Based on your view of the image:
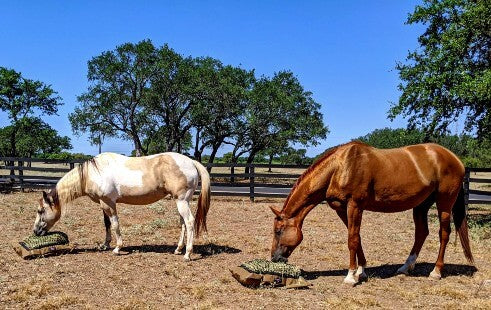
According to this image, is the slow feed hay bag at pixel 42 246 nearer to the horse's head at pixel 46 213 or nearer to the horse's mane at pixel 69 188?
the horse's head at pixel 46 213

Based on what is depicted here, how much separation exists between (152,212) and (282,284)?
779 centimetres

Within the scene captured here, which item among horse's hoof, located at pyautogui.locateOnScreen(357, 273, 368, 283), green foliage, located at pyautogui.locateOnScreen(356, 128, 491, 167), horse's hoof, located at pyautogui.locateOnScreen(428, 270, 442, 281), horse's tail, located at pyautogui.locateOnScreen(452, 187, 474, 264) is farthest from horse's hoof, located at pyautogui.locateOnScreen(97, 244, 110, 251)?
green foliage, located at pyautogui.locateOnScreen(356, 128, 491, 167)

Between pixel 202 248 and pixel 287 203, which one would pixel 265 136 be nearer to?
pixel 202 248

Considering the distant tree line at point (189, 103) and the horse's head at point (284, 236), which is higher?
the distant tree line at point (189, 103)

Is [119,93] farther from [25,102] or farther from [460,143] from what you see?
[460,143]

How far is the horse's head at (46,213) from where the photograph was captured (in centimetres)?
741

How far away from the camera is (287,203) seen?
5.79m

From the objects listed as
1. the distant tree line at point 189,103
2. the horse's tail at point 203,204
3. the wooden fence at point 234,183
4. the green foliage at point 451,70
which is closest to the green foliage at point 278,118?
the distant tree line at point 189,103

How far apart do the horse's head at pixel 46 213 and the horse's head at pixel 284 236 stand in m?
4.31

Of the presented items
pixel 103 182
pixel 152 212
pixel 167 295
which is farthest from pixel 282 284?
pixel 152 212

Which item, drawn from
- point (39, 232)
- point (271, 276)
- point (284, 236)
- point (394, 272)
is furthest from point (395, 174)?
point (39, 232)

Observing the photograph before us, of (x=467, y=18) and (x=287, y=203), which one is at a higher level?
(x=467, y=18)

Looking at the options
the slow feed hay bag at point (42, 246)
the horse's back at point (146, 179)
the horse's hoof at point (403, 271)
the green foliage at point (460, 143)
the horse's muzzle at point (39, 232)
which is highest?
the green foliage at point (460, 143)

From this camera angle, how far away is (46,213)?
741 cm
